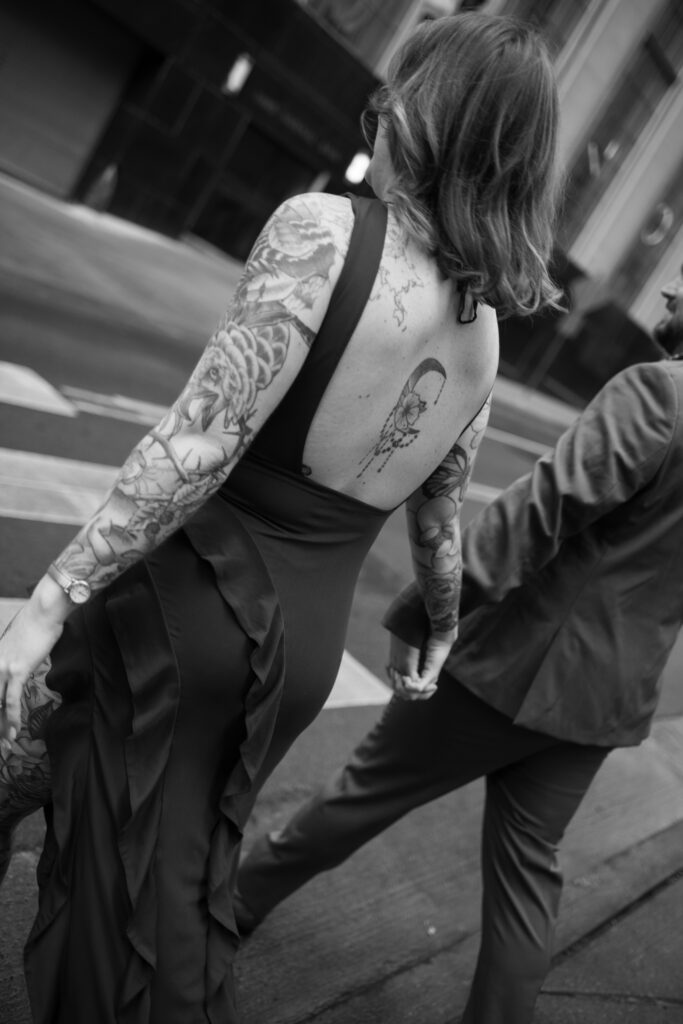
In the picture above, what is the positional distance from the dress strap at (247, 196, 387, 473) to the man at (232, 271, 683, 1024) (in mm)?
846

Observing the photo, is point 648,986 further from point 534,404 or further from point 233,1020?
point 534,404

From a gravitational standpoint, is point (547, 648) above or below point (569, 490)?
below

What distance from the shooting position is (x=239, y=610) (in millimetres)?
1667

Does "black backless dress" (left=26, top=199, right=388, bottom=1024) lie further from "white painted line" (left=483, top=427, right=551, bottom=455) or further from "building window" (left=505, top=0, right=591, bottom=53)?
"building window" (left=505, top=0, right=591, bottom=53)

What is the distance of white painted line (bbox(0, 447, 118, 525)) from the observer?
5.28 metres

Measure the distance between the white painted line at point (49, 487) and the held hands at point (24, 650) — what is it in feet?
12.0

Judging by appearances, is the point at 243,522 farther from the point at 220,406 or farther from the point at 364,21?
the point at 364,21

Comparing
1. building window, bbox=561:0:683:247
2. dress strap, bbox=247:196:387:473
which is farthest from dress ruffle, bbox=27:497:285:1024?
A: building window, bbox=561:0:683:247

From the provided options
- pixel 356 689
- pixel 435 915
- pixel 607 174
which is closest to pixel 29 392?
pixel 356 689

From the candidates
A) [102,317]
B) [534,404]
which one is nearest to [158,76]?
[102,317]

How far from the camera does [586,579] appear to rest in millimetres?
2482

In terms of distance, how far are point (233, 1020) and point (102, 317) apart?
9.50 metres

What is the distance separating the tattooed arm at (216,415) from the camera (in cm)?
157

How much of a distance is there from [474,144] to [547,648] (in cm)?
125
